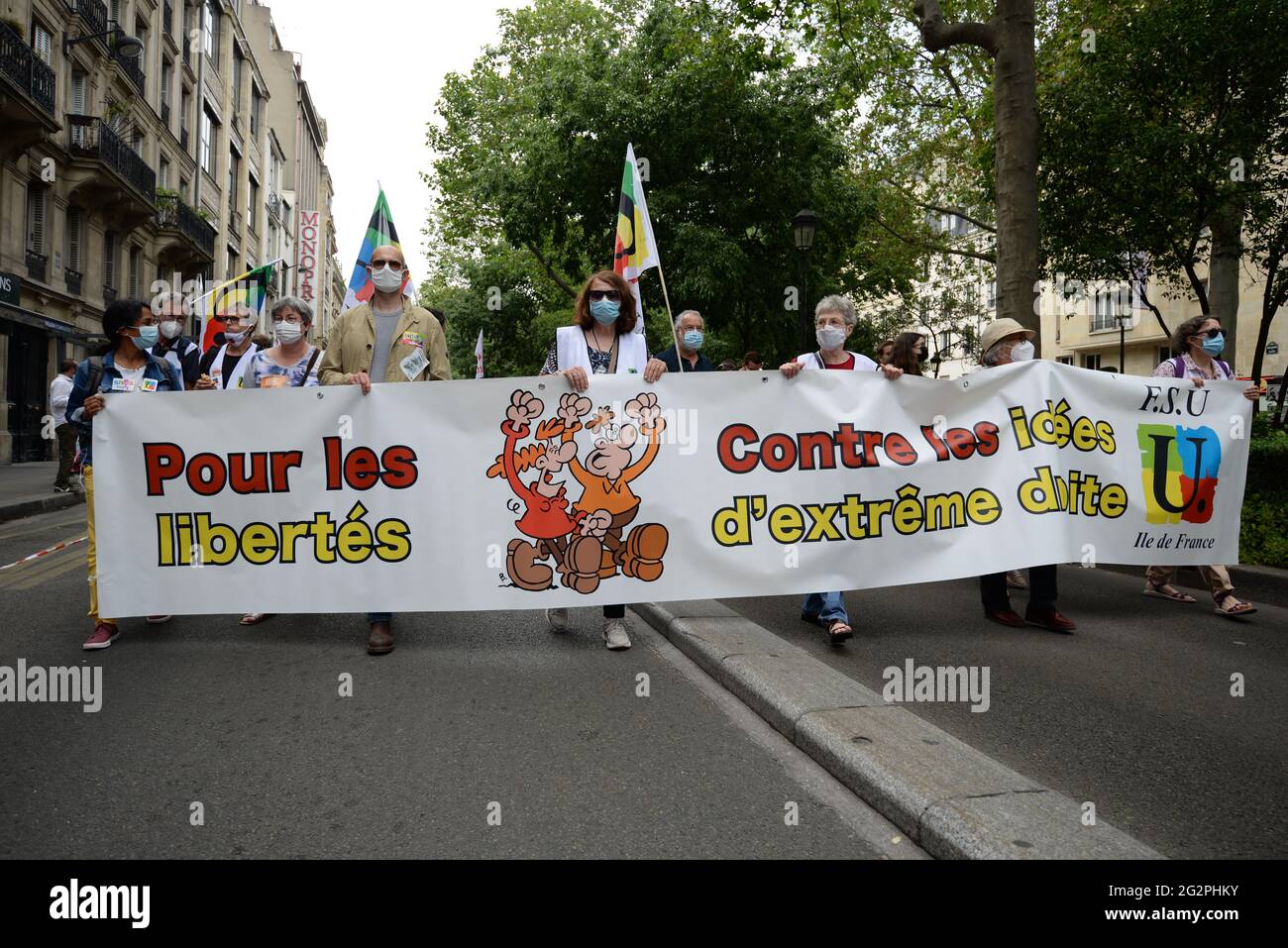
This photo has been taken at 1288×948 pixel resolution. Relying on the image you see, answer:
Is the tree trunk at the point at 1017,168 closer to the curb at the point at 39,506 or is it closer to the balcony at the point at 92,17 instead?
the curb at the point at 39,506

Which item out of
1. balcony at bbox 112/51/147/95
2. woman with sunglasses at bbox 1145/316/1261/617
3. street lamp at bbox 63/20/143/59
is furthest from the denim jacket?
balcony at bbox 112/51/147/95

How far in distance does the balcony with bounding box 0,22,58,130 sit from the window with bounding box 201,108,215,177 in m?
17.6

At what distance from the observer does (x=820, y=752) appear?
11.5 feet

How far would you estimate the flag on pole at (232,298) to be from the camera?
9030 mm

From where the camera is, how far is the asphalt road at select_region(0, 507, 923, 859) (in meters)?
2.81

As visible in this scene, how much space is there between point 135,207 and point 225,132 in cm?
1638

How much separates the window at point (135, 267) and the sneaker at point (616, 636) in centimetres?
2967

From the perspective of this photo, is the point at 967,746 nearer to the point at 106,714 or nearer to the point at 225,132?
the point at 106,714

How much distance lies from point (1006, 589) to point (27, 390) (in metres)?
24.2

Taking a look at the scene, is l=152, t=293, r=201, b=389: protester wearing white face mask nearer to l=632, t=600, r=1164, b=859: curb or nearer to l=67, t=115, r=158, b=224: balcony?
l=632, t=600, r=1164, b=859: curb

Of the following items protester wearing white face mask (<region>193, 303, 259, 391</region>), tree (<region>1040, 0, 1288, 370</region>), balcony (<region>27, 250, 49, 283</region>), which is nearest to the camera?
protester wearing white face mask (<region>193, 303, 259, 391</region>)

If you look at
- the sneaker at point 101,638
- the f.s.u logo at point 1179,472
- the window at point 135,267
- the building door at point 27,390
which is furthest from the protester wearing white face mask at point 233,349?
the window at point 135,267

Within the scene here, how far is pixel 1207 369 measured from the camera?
6.54 meters
